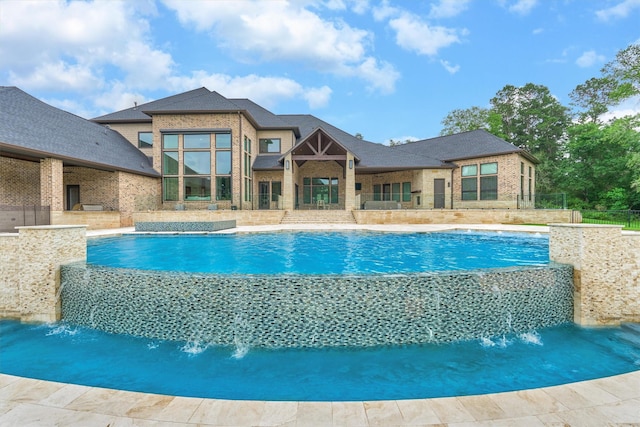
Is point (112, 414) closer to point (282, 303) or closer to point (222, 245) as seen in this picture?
point (282, 303)

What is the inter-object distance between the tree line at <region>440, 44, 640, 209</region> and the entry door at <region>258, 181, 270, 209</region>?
2303 centimetres

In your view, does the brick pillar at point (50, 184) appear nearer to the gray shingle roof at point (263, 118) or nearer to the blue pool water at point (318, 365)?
the blue pool water at point (318, 365)

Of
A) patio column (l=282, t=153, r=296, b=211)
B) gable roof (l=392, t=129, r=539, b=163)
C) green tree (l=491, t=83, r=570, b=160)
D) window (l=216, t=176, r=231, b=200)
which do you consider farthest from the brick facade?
green tree (l=491, t=83, r=570, b=160)

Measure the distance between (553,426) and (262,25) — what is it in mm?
24715

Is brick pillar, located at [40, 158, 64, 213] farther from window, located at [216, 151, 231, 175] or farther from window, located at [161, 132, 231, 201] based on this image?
window, located at [216, 151, 231, 175]

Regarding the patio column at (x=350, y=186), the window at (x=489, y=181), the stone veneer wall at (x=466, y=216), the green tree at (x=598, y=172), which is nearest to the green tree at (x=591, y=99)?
the green tree at (x=598, y=172)

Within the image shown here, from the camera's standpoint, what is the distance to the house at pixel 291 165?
23.1 meters

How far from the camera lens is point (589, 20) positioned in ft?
65.2

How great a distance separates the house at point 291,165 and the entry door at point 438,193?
81 millimetres

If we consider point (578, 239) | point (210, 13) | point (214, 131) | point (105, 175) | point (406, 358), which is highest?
point (210, 13)

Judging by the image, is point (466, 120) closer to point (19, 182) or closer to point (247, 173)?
point (247, 173)

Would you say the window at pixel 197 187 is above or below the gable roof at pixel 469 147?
below

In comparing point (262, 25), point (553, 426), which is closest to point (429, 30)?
point (262, 25)

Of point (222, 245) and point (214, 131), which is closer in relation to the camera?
point (222, 245)
